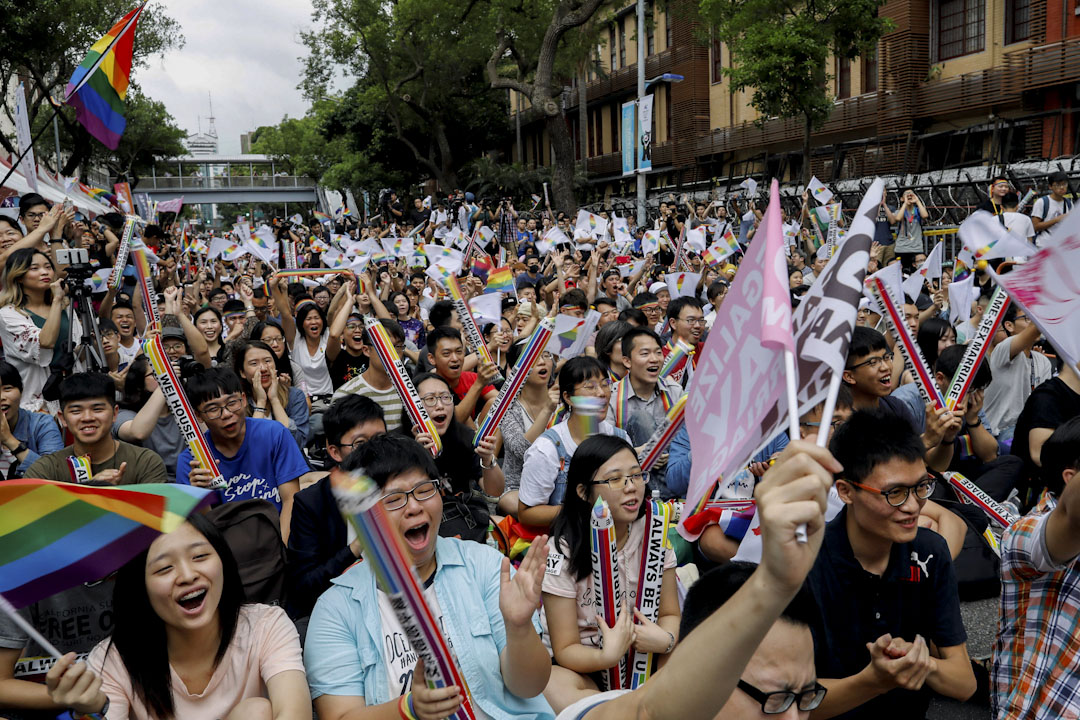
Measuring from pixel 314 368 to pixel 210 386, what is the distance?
111 inches

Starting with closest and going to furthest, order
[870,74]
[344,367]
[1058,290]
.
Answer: [1058,290] < [344,367] < [870,74]

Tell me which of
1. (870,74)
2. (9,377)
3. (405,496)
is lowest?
(405,496)

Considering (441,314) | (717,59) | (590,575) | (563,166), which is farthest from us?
(717,59)

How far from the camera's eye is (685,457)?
481cm

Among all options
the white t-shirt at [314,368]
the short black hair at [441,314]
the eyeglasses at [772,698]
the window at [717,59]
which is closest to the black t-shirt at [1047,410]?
the eyeglasses at [772,698]

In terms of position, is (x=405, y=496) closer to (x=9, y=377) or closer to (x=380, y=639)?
(x=380, y=639)

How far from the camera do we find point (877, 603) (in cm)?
269

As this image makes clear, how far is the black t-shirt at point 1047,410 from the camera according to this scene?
4.20 meters

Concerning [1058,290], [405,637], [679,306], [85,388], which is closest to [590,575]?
[405,637]

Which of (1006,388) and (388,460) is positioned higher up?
(388,460)

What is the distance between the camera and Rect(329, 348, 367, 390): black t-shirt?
23.7 feet

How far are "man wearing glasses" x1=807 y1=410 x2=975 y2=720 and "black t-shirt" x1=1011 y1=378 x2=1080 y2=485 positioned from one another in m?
1.89

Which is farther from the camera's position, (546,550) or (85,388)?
(85,388)

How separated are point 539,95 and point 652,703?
81.9ft
